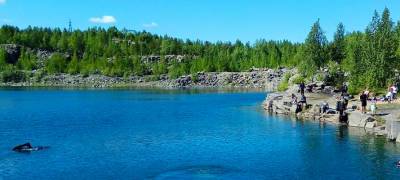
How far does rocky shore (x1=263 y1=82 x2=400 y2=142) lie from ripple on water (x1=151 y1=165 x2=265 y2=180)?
23.6 m

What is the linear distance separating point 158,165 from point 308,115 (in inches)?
1718

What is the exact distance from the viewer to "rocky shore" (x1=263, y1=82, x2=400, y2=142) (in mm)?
71438

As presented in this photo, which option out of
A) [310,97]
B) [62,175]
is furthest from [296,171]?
[310,97]

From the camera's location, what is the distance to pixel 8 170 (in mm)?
54656

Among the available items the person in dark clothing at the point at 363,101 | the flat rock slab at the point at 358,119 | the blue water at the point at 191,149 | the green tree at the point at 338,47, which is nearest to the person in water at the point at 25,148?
the blue water at the point at 191,149

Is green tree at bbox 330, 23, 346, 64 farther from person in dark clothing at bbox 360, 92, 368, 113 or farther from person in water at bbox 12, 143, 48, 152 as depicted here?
person in water at bbox 12, 143, 48, 152

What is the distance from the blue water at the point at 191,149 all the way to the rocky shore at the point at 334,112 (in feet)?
7.03

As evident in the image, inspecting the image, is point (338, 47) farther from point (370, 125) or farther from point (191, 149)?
point (191, 149)

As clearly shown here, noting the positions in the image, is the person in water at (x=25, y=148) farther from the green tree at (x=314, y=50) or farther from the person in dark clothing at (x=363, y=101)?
the green tree at (x=314, y=50)

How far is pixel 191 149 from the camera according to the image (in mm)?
66062

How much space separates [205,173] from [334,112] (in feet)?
137

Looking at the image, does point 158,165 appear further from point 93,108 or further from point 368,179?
point 93,108

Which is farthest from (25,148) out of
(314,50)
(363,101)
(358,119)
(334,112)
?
(314,50)

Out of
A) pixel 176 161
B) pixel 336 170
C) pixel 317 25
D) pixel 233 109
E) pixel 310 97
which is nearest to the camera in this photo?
pixel 336 170
